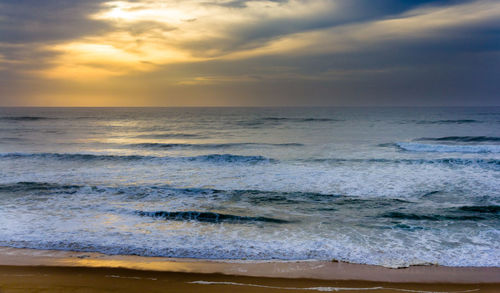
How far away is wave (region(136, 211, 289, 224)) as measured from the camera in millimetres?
9055

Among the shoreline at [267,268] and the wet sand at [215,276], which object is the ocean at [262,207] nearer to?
the shoreline at [267,268]

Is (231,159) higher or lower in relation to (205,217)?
higher

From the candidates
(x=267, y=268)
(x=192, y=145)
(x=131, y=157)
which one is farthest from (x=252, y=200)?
(x=192, y=145)

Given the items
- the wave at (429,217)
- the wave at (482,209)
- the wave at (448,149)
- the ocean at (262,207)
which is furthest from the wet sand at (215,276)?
the wave at (448,149)

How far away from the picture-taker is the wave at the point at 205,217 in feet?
29.7

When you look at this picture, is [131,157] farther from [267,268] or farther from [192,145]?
[267,268]

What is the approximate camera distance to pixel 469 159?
18500 mm

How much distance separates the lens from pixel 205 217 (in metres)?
9.37

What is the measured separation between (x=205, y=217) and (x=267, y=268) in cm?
354

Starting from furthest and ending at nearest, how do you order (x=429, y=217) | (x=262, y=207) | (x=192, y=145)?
(x=192, y=145) < (x=262, y=207) < (x=429, y=217)

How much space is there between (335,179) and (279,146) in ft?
38.0

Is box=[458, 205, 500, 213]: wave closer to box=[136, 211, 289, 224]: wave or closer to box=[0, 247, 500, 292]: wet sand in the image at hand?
box=[0, 247, 500, 292]: wet sand

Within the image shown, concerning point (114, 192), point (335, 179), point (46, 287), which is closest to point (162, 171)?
point (114, 192)

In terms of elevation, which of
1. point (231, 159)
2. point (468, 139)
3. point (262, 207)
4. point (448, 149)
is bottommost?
point (262, 207)
